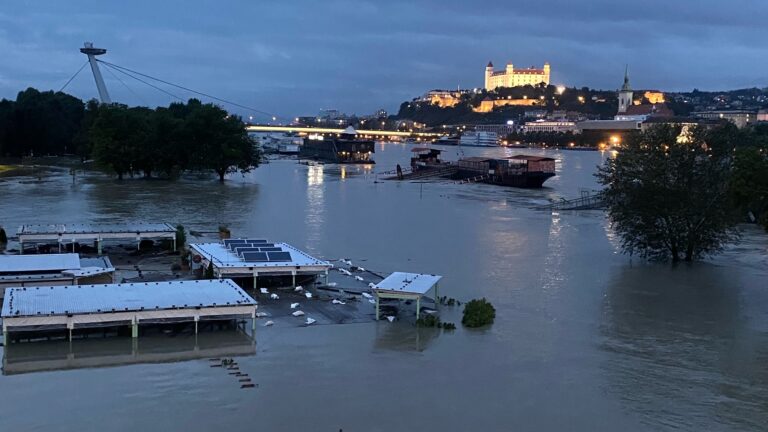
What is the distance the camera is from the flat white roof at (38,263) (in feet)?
44.1

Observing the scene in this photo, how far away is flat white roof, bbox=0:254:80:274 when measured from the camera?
1343cm

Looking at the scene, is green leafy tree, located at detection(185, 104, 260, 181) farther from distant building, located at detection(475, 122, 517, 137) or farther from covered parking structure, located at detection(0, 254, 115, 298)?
distant building, located at detection(475, 122, 517, 137)

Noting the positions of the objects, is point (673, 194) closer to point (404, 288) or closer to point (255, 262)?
point (404, 288)

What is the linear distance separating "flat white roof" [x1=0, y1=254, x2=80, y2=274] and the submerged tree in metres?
11.8

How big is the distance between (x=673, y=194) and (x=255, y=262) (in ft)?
31.0

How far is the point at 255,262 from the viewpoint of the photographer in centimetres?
1428

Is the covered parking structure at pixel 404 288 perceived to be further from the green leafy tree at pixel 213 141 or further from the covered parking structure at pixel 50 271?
the green leafy tree at pixel 213 141

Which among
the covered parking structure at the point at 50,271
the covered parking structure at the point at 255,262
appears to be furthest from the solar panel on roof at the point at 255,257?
the covered parking structure at the point at 50,271

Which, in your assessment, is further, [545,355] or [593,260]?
[593,260]

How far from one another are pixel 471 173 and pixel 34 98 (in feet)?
108

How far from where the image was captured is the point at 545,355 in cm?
1119

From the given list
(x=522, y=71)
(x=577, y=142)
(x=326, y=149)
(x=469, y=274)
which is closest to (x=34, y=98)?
(x=326, y=149)

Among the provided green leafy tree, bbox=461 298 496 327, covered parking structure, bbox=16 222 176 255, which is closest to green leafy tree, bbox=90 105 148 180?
covered parking structure, bbox=16 222 176 255

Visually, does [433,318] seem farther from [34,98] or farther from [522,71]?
[522,71]
